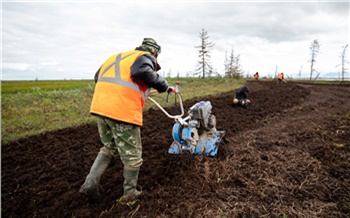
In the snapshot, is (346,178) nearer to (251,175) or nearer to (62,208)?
(251,175)

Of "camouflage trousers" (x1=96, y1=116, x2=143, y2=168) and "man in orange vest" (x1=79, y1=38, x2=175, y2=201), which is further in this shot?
"camouflage trousers" (x1=96, y1=116, x2=143, y2=168)

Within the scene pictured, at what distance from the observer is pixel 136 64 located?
301 centimetres

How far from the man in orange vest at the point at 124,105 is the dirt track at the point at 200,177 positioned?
0.37 metres

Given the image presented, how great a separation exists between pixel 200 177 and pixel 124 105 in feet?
5.14

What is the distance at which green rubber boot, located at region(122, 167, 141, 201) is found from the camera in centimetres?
318

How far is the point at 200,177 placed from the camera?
145 inches

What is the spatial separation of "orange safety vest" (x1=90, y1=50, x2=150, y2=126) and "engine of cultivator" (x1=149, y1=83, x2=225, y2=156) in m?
1.27

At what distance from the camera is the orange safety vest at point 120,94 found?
2.99 m

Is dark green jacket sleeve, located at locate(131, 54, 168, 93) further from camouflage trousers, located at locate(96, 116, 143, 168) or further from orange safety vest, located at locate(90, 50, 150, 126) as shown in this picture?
camouflage trousers, located at locate(96, 116, 143, 168)

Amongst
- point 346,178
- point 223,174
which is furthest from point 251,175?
point 346,178

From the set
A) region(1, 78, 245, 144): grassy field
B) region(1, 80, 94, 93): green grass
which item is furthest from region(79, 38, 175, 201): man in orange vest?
region(1, 80, 94, 93): green grass

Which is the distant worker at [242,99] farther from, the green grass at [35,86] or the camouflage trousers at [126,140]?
the green grass at [35,86]

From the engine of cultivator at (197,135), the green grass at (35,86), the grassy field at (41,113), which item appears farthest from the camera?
the green grass at (35,86)

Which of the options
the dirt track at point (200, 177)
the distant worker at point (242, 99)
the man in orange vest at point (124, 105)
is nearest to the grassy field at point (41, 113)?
the dirt track at point (200, 177)
